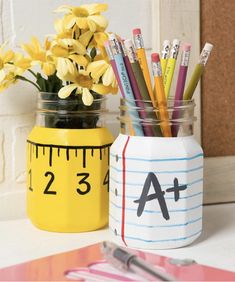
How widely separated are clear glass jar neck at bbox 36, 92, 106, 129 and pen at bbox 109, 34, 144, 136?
7cm

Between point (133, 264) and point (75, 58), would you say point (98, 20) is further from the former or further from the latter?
point (133, 264)

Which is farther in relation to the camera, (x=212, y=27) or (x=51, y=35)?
(x=212, y=27)

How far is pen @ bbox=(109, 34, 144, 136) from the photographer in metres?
0.60

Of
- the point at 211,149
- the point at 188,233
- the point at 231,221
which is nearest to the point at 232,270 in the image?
the point at 188,233

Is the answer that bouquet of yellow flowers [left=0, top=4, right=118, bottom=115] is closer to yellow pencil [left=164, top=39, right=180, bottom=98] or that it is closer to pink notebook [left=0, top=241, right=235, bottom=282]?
yellow pencil [left=164, top=39, right=180, bottom=98]

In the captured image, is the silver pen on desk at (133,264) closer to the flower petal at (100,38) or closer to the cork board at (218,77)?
A: the flower petal at (100,38)

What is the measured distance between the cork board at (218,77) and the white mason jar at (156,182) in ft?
0.65

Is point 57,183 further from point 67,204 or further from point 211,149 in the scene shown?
point 211,149

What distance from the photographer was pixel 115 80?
64 cm

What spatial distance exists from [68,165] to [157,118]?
115mm

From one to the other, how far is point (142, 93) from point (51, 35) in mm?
134

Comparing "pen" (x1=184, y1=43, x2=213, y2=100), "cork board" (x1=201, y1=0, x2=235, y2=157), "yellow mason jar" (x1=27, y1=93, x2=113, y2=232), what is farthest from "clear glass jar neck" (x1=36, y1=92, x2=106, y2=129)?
"cork board" (x1=201, y1=0, x2=235, y2=157)

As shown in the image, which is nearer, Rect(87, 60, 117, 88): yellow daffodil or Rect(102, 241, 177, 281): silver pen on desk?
Rect(102, 241, 177, 281): silver pen on desk

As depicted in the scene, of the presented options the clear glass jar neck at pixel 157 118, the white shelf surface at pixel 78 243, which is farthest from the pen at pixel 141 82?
the white shelf surface at pixel 78 243
